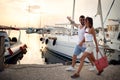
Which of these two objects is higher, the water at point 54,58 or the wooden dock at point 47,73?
the wooden dock at point 47,73

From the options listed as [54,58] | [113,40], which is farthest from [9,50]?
[54,58]

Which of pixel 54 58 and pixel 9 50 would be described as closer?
pixel 9 50

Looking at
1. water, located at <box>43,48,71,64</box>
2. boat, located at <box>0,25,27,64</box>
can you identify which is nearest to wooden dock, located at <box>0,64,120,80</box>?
boat, located at <box>0,25,27,64</box>

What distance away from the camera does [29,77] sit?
756 cm

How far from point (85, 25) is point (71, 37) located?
11.3 m

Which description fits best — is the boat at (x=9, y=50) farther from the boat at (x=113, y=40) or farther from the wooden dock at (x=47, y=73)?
the boat at (x=113, y=40)

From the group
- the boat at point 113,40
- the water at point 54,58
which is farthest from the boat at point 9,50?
the boat at point 113,40


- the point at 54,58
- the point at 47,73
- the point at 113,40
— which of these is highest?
the point at 113,40

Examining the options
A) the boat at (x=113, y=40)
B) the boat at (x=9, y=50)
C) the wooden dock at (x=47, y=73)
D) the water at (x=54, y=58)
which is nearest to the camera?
the wooden dock at (x=47, y=73)

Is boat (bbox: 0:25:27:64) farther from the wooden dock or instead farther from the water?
the wooden dock

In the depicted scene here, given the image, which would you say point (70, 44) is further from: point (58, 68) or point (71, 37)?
point (58, 68)

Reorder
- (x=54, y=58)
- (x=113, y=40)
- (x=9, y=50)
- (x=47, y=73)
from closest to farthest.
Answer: (x=47, y=73) → (x=9, y=50) → (x=113, y=40) → (x=54, y=58)

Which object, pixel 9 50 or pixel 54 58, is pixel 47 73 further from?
pixel 54 58

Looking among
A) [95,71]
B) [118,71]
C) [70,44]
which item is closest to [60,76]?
[95,71]
